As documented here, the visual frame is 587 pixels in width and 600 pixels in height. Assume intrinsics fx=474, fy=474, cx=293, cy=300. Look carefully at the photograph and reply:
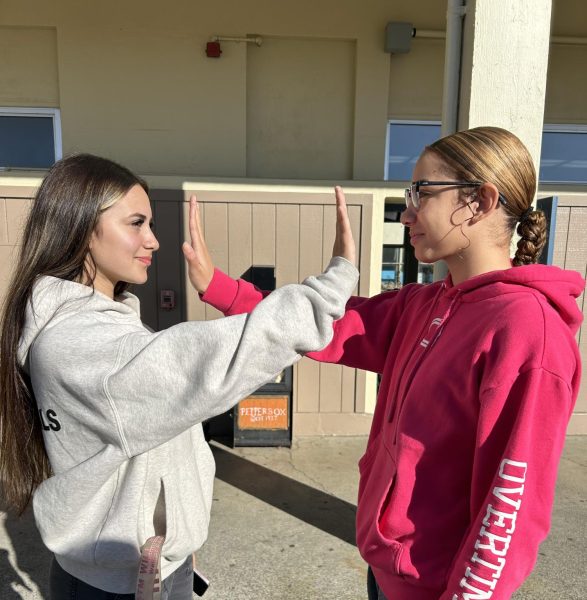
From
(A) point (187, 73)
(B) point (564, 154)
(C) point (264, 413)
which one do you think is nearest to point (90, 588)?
(C) point (264, 413)

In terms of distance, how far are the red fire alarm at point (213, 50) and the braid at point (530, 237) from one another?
4450mm

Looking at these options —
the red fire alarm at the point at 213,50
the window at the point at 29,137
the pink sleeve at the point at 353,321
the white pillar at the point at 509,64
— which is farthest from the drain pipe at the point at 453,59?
the window at the point at 29,137

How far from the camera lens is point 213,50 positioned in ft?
15.8

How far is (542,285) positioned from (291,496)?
116 inches

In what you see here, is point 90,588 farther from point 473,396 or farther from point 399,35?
point 399,35

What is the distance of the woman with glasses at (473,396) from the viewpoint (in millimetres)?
980

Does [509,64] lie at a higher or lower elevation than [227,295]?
higher

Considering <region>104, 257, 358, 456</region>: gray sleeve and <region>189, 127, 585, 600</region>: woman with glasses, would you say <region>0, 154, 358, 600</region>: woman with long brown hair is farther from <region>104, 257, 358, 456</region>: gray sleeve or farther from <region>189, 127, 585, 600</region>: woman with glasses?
<region>189, 127, 585, 600</region>: woman with glasses

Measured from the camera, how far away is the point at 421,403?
118 cm

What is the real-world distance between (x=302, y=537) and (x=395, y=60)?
4668 mm

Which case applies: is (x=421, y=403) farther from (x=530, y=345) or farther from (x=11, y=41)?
(x=11, y=41)

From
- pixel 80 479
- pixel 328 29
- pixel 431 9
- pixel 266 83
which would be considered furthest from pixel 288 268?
pixel 80 479

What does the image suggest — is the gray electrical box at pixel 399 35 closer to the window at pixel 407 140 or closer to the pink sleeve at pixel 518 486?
the window at pixel 407 140

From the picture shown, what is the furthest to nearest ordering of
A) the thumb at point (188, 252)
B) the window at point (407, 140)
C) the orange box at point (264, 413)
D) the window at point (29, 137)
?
1. the window at point (407, 140)
2. the window at point (29, 137)
3. the orange box at point (264, 413)
4. the thumb at point (188, 252)
